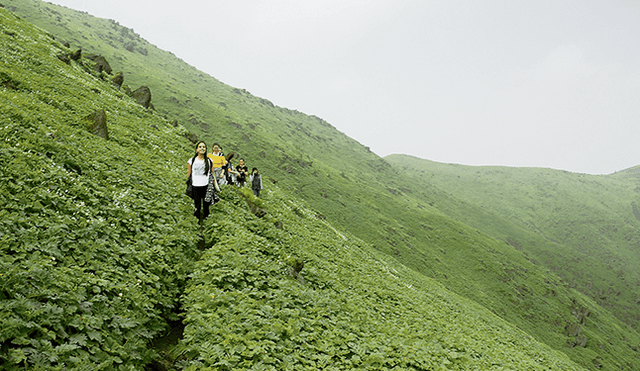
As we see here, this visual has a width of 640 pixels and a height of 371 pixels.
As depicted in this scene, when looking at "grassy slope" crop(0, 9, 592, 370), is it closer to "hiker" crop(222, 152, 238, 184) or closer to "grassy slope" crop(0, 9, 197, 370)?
"grassy slope" crop(0, 9, 197, 370)

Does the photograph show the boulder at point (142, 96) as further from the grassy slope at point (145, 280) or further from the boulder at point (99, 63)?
the grassy slope at point (145, 280)

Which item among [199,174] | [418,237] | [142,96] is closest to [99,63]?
[142,96]

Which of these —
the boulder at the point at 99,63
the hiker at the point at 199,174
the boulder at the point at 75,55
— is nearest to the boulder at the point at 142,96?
the boulder at the point at 75,55

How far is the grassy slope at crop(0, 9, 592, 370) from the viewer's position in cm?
570

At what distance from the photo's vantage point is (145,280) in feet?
26.2

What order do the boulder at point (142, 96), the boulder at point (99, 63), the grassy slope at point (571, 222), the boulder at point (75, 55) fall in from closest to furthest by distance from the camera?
the boulder at point (75, 55), the boulder at point (142, 96), the boulder at point (99, 63), the grassy slope at point (571, 222)

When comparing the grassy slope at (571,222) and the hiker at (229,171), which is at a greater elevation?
the grassy slope at (571,222)

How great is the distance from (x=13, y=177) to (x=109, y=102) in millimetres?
18487

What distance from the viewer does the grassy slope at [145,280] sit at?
5.70 meters

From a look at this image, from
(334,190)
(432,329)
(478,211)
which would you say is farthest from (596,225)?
(432,329)

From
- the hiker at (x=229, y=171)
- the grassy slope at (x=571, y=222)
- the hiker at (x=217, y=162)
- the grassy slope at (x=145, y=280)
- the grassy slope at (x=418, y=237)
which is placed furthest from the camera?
the grassy slope at (x=571, y=222)

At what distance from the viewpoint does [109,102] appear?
2334cm

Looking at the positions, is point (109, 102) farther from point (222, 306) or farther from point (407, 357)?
point (407, 357)

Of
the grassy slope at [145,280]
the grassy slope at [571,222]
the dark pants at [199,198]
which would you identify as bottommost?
the grassy slope at [145,280]
